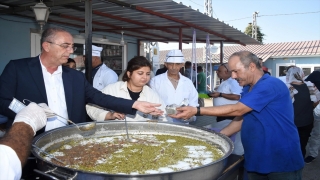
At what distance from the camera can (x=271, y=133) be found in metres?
2.29

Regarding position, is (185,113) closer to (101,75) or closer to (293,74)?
(101,75)

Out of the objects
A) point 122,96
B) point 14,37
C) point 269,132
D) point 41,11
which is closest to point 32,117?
point 122,96

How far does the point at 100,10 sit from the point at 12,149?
5.44 m

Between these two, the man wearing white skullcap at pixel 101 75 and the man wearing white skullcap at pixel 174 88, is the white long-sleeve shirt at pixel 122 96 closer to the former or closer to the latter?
the man wearing white skullcap at pixel 174 88

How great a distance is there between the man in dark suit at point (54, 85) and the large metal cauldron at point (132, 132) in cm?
18

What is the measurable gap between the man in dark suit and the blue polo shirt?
0.91 metres

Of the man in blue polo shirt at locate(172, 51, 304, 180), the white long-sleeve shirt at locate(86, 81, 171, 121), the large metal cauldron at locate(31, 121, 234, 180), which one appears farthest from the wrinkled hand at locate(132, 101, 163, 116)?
the man in blue polo shirt at locate(172, 51, 304, 180)

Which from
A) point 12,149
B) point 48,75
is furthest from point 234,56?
point 12,149

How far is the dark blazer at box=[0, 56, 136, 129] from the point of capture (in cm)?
221

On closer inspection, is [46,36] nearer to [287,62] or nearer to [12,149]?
[12,149]

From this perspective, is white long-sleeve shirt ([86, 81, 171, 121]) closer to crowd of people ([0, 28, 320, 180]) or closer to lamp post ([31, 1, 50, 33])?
crowd of people ([0, 28, 320, 180])

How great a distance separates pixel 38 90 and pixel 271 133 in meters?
2.02

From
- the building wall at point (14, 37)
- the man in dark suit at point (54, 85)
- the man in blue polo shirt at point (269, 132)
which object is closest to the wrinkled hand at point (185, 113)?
the man in dark suit at point (54, 85)

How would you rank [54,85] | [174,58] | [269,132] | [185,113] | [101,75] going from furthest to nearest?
[101,75], [174,58], [185,113], [54,85], [269,132]
